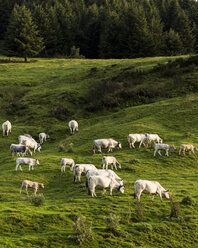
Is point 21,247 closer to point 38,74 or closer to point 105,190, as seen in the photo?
point 105,190

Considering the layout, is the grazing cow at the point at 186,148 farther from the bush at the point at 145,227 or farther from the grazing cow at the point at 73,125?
the bush at the point at 145,227

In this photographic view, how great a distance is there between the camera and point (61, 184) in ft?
72.1

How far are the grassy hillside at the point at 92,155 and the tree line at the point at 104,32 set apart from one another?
1885cm

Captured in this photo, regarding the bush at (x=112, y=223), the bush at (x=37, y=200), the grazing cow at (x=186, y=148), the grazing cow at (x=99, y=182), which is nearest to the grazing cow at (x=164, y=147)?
the grazing cow at (x=186, y=148)

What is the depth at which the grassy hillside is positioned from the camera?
14.3 m

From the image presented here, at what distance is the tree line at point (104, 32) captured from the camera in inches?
3450

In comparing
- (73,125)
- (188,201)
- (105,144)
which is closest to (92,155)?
(105,144)

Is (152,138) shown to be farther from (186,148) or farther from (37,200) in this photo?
(37,200)

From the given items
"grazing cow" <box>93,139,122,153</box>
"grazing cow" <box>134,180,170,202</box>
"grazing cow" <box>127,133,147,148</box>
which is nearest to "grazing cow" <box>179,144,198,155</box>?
"grazing cow" <box>127,133,147,148</box>

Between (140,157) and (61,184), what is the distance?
28.0 ft

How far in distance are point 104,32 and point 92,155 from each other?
3108 inches

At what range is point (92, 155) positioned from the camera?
2903 centimetres

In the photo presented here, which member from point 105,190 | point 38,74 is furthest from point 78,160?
point 38,74

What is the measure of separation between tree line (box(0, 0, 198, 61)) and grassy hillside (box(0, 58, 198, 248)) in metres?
18.8
